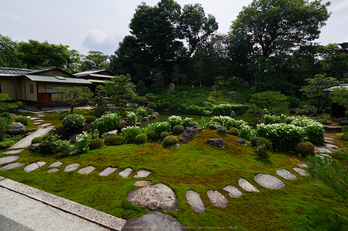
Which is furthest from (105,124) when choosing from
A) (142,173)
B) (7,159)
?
(142,173)

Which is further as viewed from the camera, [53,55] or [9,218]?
[53,55]

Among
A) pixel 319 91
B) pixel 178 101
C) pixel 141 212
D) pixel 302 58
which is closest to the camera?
pixel 141 212

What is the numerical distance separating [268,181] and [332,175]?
7.47 ft

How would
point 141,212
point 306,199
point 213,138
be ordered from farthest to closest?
1. point 213,138
2. point 306,199
3. point 141,212

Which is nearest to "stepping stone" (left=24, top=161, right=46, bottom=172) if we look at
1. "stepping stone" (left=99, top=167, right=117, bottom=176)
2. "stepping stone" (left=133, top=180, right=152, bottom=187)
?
"stepping stone" (left=99, top=167, right=117, bottom=176)

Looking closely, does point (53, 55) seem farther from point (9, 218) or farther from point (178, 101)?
point (9, 218)

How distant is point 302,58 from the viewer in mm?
23156

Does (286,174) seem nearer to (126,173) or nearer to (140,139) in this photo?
(126,173)

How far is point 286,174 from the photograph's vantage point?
4340mm

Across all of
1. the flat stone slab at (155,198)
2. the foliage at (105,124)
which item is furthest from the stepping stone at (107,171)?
the foliage at (105,124)

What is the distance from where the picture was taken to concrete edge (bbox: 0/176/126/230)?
2641mm

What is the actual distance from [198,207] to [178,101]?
18.7 metres

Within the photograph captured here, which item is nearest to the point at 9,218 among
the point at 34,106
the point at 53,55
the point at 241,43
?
the point at 34,106

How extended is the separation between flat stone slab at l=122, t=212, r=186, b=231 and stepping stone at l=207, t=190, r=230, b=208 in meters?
0.95
